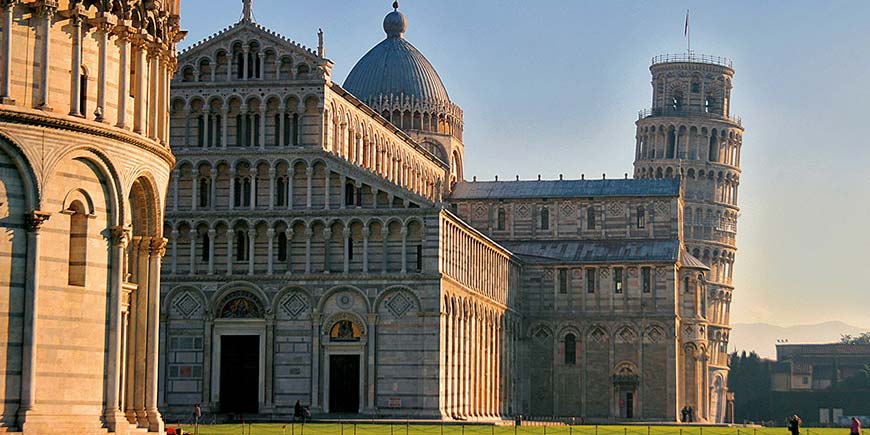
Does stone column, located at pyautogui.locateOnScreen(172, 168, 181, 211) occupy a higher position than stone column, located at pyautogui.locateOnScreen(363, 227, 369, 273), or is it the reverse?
stone column, located at pyautogui.locateOnScreen(172, 168, 181, 211)

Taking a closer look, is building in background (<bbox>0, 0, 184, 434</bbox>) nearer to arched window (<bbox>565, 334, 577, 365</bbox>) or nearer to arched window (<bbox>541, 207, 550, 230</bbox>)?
arched window (<bbox>565, 334, 577, 365</bbox>)

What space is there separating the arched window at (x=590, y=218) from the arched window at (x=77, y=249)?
67377 mm

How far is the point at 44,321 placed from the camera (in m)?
40.2

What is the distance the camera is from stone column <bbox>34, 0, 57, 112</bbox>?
133 feet

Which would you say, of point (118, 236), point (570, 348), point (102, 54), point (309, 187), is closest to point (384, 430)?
point (309, 187)

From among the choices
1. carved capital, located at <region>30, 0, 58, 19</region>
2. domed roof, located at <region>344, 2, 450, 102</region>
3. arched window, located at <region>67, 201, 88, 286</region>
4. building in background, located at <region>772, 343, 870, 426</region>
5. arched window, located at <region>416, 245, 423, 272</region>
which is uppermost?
domed roof, located at <region>344, 2, 450, 102</region>

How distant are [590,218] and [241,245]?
33.1 meters

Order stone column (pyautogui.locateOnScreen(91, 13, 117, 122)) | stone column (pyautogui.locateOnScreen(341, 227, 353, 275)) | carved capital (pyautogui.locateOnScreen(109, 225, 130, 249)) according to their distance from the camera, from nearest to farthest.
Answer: stone column (pyautogui.locateOnScreen(91, 13, 117, 122)) < carved capital (pyautogui.locateOnScreen(109, 225, 130, 249)) < stone column (pyautogui.locateOnScreen(341, 227, 353, 275))

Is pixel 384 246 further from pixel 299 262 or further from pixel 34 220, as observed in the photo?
pixel 34 220

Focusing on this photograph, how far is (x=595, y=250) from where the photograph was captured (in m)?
104

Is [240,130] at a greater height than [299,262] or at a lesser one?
greater

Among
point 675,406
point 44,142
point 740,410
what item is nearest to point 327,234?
point 675,406

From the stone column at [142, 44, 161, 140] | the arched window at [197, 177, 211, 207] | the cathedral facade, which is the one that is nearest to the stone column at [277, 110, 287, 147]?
the cathedral facade

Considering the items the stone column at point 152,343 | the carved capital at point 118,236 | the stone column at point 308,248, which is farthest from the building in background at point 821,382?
the carved capital at point 118,236
